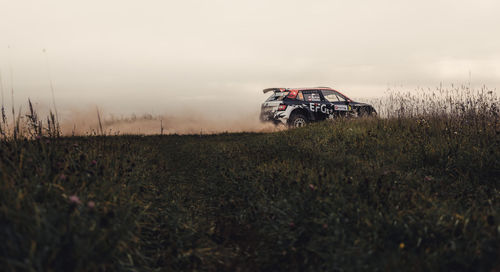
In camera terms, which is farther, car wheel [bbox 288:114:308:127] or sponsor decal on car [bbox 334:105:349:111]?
sponsor decal on car [bbox 334:105:349:111]

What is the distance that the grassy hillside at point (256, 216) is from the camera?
2570mm

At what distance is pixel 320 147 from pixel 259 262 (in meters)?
5.03

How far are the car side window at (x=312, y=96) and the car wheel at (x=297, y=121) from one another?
0.75 metres

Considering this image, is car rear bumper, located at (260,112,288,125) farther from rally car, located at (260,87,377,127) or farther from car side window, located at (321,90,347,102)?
car side window, located at (321,90,347,102)

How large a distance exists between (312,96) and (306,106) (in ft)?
1.78

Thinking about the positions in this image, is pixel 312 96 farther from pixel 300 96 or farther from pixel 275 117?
pixel 275 117

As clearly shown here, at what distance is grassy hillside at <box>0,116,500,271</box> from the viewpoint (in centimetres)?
257

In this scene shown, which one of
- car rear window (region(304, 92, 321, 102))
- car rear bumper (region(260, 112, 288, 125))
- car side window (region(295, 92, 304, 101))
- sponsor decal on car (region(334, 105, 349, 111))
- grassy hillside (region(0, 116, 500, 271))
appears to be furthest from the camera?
sponsor decal on car (region(334, 105, 349, 111))

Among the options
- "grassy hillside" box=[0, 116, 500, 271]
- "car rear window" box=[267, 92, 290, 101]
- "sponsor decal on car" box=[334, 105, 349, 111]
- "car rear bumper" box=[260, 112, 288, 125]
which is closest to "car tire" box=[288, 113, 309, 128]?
"car rear bumper" box=[260, 112, 288, 125]

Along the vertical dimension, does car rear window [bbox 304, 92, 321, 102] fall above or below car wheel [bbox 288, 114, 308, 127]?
above

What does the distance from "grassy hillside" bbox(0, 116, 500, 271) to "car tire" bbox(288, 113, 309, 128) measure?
6920 mm

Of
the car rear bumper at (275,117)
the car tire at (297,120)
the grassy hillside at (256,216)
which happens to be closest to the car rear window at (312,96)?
the car tire at (297,120)

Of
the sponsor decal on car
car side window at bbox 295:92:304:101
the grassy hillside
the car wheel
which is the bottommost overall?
the grassy hillside

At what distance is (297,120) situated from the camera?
13.3 meters
